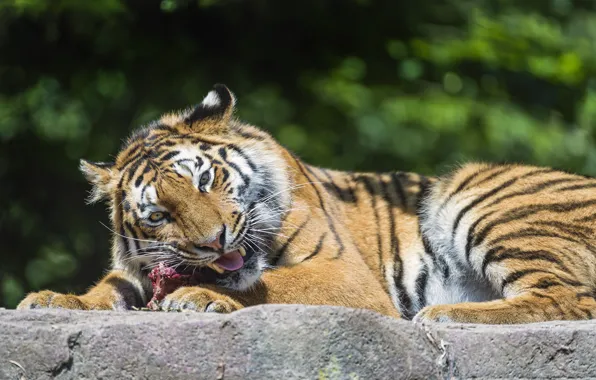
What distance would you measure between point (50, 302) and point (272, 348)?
3.77ft

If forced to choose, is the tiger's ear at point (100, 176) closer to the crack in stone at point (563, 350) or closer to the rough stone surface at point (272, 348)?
the rough stone surface at point (272, 348)

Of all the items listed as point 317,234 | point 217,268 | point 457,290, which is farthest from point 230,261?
point 457,290

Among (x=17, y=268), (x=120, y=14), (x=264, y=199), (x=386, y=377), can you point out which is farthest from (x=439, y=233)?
(x=17, y=268)

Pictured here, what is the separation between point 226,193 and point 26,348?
45.5 inches

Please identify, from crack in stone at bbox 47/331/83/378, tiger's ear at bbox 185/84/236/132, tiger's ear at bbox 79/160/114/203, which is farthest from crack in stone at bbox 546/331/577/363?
tiger's ear at bbox 79/160/114/203

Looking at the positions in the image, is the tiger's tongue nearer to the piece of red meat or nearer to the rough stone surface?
the piece of red meat

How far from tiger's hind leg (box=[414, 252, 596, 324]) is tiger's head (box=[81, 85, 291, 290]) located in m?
0.69

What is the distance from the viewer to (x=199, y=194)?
3.50 meters

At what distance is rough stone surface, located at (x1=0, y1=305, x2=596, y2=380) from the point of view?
250 cm

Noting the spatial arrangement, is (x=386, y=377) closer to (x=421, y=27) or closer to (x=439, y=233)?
(x=439, y=233)

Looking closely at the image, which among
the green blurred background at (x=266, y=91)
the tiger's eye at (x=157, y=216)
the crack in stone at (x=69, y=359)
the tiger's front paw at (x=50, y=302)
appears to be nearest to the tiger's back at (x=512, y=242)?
the tiger's eye at (x=157, y=216)

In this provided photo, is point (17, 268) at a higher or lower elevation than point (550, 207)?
lower

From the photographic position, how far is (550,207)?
4.02 m

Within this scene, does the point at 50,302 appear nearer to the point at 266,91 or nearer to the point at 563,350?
the point at 563,350
